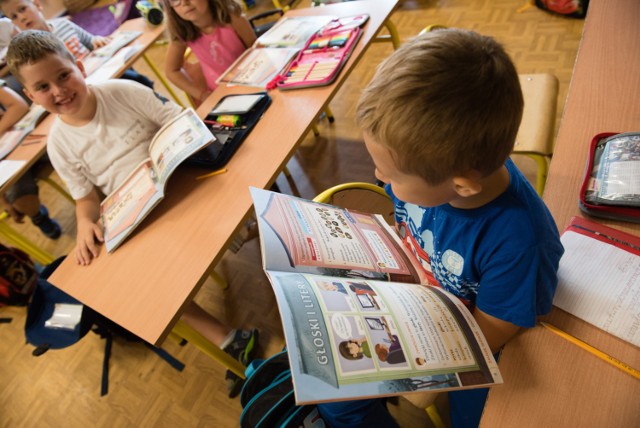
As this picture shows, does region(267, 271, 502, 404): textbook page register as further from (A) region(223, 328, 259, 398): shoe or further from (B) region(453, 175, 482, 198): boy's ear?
(A) region(223, 328, 259, 398): shoe

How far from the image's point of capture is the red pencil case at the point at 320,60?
4.09 feet

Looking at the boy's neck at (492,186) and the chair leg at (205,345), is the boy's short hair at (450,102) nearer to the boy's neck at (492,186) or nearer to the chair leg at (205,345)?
the boy's neck at (492,186)

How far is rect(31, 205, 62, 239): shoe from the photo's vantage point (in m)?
2.17

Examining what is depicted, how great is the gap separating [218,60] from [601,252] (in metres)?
1.74

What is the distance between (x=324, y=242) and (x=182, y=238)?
18.6 inches

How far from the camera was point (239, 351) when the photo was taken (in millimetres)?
1416

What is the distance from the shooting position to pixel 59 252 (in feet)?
7.11

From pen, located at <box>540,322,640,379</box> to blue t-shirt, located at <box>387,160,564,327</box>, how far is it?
0.05 metres

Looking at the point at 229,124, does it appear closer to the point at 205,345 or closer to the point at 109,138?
the point at 109,138

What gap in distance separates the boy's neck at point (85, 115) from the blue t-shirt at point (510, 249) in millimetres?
1286

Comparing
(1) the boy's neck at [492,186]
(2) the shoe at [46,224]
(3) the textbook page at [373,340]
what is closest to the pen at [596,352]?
(3) the textbook page at [373,340]

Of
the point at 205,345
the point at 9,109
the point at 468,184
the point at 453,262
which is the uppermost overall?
the point at 9,109

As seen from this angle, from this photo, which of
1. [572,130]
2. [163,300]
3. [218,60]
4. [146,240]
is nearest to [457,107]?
[572,130]

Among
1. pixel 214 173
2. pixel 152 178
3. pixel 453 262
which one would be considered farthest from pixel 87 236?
pixel 453 262
